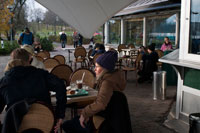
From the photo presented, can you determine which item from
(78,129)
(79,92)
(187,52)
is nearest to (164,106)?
(187,52)

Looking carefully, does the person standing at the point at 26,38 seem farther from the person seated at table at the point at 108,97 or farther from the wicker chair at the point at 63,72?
the person seated at table at the point at 108,97

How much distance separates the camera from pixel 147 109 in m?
5.02

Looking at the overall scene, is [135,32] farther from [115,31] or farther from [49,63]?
[49,63]

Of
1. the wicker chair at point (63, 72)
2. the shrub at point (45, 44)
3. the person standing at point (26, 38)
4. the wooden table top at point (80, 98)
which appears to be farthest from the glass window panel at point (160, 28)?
the shrub at point (45, 44)

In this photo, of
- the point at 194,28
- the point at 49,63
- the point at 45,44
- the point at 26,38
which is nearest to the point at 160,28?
the point at 26,38

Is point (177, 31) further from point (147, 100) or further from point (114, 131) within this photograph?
point (114, 131)

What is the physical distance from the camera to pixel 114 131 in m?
2.36

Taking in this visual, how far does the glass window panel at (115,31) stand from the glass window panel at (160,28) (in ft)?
11.1

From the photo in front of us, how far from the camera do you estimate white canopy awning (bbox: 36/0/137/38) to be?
454cm

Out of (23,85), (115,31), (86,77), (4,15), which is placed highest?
(4,15)

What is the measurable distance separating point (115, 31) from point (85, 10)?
11475 mm

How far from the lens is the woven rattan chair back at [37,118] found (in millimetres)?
2031

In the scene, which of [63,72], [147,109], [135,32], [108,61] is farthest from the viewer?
[135,32]

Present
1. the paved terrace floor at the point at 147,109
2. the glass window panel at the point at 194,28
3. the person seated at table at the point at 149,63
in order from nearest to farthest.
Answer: the glass window panel at the point at 194,28, the paved terrace floor at the point at 147,109, the person seated at table at the point at 149,63
